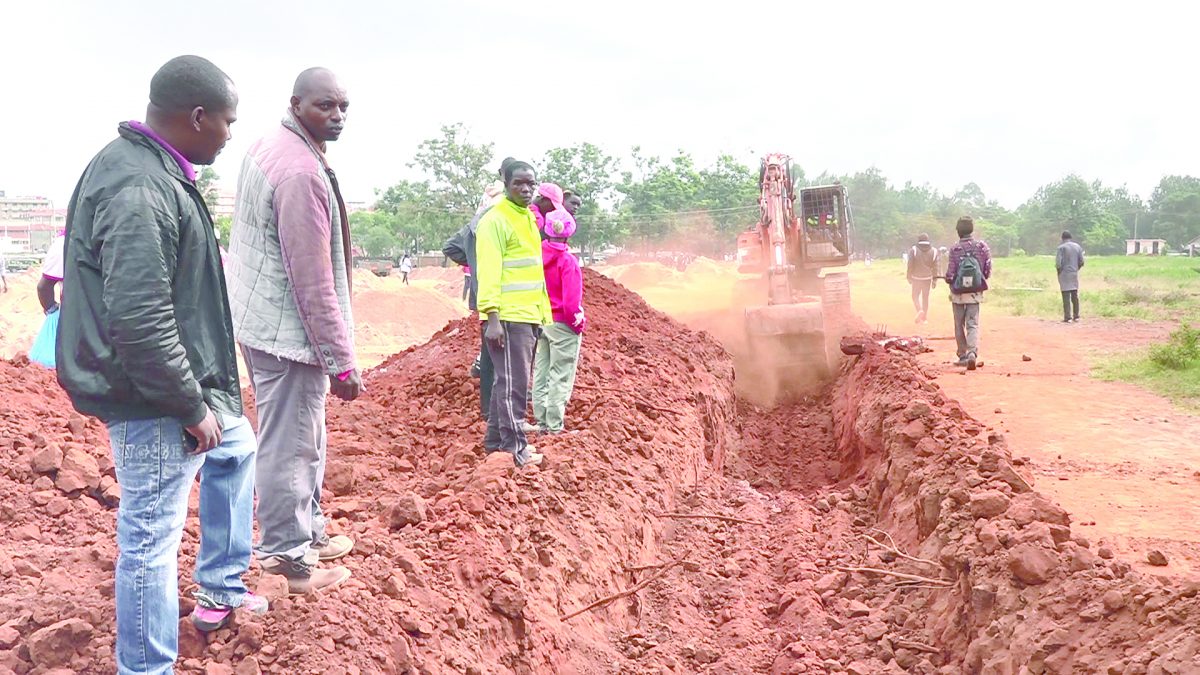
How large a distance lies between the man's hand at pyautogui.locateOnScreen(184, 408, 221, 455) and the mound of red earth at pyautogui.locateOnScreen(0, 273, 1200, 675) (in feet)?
2.06

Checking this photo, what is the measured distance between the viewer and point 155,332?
2.42m

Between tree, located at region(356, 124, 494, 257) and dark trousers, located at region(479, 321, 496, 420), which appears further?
tree, located at region(356, 124, 494, 257)

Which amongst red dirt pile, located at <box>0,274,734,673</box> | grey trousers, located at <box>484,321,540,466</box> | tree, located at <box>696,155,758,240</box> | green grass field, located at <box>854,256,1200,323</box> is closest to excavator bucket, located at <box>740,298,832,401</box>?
red dirt pile, located at <box>0,274,734,673</box>

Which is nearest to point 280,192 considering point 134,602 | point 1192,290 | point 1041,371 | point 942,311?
point 134,602

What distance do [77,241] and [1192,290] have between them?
3010 centimetres

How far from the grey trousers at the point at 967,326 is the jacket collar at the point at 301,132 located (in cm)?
955

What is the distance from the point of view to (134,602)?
8.24ft

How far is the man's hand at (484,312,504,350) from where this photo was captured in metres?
5.31

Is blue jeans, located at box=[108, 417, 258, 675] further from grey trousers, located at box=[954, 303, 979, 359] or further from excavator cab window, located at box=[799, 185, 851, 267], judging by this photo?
excavator cab window, located at box=[799, 185, 851, 267]

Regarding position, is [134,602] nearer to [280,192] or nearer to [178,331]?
[178,331]

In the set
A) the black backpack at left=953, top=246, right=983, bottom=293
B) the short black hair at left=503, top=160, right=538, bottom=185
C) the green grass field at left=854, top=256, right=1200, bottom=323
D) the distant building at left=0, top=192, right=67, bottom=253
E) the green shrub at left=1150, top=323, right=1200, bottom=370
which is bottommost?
the green grass field at left=854, top=256, right=1200, bottom=323

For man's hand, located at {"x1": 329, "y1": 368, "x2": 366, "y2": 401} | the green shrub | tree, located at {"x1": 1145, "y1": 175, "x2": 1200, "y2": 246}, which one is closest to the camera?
man's hand, located at {"x1": 329, "y1": 368, "x2": 366, "y2": 401}

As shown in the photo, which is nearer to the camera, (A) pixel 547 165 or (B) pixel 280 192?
(B) pixel 280 192

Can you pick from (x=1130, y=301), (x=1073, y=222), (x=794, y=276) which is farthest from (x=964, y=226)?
(x=1073, y=222)
